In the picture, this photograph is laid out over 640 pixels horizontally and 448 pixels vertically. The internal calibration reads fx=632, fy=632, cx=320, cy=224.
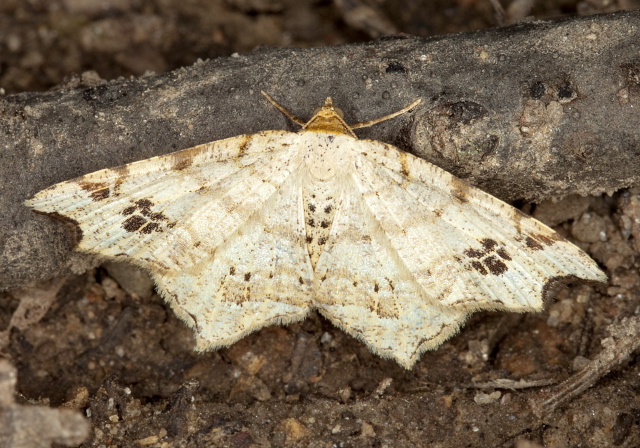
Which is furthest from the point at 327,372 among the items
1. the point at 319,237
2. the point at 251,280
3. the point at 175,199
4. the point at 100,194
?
the point at 100,194

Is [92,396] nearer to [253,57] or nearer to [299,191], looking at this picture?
[299,191]

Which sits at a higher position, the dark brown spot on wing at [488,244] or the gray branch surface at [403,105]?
the gray branch surface at [403,105]

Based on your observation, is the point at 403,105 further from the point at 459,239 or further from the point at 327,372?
the point at 327,372

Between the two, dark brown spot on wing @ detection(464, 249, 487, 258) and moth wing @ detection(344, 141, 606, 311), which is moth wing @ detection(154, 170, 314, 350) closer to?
moth wing @ detection(344, 141, 606, 311)

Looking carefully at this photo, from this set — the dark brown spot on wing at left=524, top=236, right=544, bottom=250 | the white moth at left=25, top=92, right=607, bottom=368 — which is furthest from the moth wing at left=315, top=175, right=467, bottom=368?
the dark brown spot on wing at left=524, top=236, right=544, bottom=250

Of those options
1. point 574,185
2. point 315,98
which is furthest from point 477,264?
point 315,98

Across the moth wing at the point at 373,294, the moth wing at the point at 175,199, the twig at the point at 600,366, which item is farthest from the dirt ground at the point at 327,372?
the moth wing at the point at 175,199

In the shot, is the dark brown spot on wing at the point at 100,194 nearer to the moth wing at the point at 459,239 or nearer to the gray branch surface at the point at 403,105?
the gray branch surface at the point at 403,105
